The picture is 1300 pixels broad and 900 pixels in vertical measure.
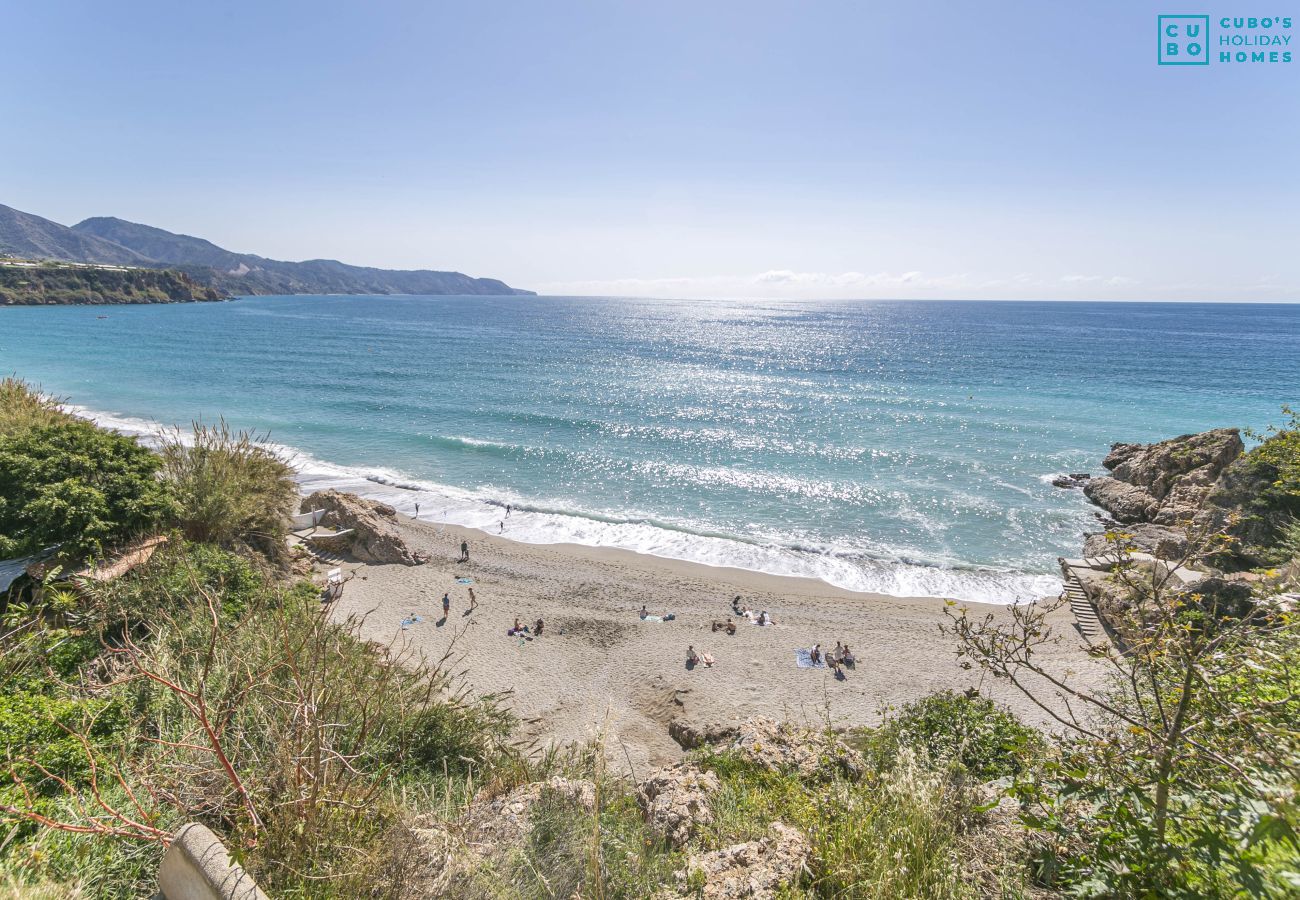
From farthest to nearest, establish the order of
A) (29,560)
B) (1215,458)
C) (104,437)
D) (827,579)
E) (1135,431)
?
(1135,431)
(1215,458)
(827,579)
(104,437)
(29,560)

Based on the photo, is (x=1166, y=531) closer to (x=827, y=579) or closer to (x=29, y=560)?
(x=827, y=579)

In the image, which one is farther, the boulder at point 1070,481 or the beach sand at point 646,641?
the boulder at point 1070,481

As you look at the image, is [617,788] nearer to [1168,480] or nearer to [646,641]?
[646,641]

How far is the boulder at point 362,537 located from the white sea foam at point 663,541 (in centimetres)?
266

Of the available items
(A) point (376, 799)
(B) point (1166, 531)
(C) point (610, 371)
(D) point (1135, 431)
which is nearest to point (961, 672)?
(B) point (1166, 531)

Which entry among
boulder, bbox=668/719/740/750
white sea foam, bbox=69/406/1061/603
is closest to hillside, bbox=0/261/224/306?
white sea foam, bbox=69/406/1061/603

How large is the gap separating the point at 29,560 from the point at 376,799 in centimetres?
1147

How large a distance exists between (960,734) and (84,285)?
185112mm

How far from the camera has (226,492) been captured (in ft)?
45.8

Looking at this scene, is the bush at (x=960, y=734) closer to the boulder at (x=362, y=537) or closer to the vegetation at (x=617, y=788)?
the vegetation at (x=617, y=788)

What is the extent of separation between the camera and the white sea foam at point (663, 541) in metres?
22.2

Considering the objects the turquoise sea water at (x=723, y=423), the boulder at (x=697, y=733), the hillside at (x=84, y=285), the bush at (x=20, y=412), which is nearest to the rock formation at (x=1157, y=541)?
the turquoise sea water at (x=723, y=423)

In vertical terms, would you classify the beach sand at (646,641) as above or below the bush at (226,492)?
below

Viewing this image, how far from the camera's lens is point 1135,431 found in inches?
1581
